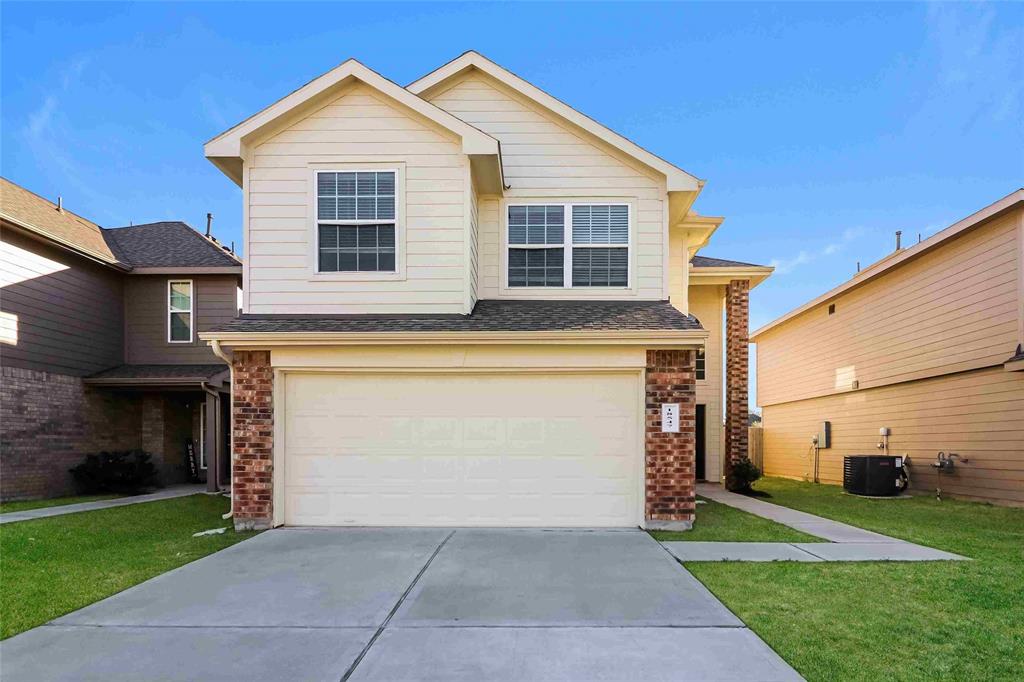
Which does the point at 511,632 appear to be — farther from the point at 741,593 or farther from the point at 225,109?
the point at 225,109

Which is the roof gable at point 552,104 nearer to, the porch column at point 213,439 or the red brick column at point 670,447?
the red brick column at point 670,447

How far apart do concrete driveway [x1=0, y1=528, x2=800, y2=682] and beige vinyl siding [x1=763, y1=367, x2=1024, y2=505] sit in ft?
27.4

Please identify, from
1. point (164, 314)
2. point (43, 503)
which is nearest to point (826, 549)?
point (43, 503)

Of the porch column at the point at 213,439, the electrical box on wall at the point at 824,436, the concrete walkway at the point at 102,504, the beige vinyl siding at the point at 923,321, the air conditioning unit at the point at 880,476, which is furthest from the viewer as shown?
the electrical box on wall at the point at 824,436

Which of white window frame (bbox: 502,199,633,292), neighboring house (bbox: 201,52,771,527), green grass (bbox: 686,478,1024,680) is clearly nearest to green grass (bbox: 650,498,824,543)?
neighboring house (bbox: 201,52,771,527)

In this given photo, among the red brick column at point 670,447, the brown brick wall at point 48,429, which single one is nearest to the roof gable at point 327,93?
the red brick column at point 670,447

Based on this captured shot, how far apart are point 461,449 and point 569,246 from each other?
3628 millimetres

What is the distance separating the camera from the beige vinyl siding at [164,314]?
1478cm

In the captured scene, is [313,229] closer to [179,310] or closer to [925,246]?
[179,310]

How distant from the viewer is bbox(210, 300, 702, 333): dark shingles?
838cm

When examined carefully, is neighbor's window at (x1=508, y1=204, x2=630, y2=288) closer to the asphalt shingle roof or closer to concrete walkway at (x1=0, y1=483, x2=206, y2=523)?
concrete walkway at (x1=0, y1=483, x2=206, y2=523)

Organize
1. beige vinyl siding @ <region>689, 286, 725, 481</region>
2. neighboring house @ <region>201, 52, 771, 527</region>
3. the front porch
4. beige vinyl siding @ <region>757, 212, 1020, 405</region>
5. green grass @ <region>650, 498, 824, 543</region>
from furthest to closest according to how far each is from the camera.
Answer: beige vinyl siding @ <region>689, 286, 725, 481</region> → the front porch → beige vinyl siding @ <region>757, 212, 1020, 405</region> → neighboring house @ <region>201, 52, 771, 527</region> → green grass @ <region>650, 498, 824, 543</region>

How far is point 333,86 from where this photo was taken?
9.06m

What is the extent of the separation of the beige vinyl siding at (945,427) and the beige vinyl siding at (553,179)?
278 inches
